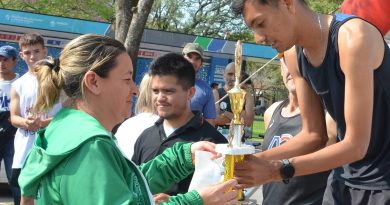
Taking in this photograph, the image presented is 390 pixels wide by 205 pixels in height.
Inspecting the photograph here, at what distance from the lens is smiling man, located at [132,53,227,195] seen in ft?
11.9

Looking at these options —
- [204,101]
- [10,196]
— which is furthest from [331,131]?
[10,196]

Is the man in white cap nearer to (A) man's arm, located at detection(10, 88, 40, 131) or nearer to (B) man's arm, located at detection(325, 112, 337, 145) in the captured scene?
(A) man's arm, located at detection(10, 88, 40, 131)

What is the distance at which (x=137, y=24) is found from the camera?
7.93 meters

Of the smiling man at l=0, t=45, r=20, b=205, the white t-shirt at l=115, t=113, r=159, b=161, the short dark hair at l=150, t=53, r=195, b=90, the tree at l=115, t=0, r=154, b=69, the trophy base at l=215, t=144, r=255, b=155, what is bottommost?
the smiling man at l=0, t=45, r=20, b=205

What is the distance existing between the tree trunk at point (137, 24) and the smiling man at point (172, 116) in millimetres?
4027

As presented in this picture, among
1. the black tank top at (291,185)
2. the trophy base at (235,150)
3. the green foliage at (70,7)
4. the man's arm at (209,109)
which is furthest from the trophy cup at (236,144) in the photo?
the green foliage at (70,7)

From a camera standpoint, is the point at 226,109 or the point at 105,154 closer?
the point at 105,154

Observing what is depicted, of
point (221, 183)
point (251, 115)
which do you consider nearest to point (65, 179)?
point (221, 183)

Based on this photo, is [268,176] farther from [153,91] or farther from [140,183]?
[153,91]

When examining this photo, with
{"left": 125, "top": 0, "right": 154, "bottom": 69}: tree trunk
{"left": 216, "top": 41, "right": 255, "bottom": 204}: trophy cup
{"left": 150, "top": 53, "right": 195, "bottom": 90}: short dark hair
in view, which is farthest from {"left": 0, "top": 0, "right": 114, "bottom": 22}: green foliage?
{"left": 216, "top": 41, "right": 255, "bottom": 204}: trophy cup

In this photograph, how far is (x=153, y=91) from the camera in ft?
12.9

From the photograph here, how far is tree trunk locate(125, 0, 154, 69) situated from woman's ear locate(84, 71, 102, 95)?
226 inches

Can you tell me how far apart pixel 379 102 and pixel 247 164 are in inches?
25.5

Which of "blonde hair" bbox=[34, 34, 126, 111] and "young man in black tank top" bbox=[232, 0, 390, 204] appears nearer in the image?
"blonde hair" bbox=[34, 34, 126, 111]
